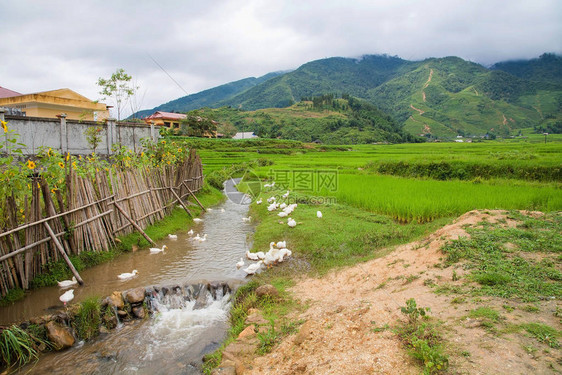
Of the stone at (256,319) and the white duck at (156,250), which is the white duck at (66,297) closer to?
the white duck at (156,250)

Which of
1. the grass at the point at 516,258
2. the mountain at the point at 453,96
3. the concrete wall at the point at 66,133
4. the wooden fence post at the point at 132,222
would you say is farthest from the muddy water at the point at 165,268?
the mountain at the point at 453,96

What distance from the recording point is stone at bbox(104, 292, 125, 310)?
5.33 m

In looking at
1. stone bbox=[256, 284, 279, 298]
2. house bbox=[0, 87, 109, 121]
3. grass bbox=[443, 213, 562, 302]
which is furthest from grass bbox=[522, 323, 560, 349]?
house bbox=[0, 87, 109, 121]

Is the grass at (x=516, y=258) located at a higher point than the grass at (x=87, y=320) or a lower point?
higher

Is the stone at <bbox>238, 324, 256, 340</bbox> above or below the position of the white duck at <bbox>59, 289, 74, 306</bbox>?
below

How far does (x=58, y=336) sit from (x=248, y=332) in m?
2.80

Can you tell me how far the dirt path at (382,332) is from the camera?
273cm

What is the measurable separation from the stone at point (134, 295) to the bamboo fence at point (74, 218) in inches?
49.5

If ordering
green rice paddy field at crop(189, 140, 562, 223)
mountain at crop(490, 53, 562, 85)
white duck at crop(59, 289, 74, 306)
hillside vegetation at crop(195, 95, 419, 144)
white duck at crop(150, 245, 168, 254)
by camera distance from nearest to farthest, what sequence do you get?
white duck at crop(59, 289, 74, 306), white duck at crop(150, 245, 168, 254), green rice paddy field at crop(189, 140, 562, 223), hillside vegetation at crop(195, 95, 419, 144), mountain at crop(490, 53, 562, 85)

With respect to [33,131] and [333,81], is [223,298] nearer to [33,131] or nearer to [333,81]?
[33,131]

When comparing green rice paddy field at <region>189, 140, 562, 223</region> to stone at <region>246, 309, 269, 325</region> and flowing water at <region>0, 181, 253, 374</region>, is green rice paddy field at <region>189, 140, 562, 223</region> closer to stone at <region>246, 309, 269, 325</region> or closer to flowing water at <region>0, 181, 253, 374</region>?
flowing water at <region>0, 181, 253, 374</region>

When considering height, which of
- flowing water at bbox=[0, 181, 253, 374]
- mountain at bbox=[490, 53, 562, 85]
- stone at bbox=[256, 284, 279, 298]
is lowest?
flowing water at bbox=[0, 181, 253, 374]

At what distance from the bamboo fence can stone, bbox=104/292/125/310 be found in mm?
1134

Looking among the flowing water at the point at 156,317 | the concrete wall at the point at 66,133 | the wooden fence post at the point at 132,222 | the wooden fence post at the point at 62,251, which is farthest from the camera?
the concrete wall at the point at 66,133
